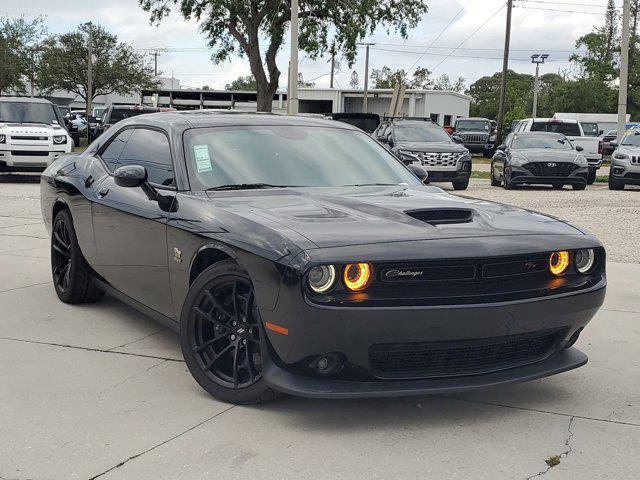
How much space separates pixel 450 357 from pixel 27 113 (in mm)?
16693

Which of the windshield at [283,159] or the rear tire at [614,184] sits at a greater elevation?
the windshield at [283,159]

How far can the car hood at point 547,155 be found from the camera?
715 inches

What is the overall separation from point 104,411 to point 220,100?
66794 mm

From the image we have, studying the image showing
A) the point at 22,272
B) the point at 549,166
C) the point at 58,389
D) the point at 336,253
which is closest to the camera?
the point at 336,253

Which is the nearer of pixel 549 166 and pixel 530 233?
pixel 530 233

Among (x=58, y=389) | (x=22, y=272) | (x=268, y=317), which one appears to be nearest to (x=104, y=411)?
(x=58, y=389)

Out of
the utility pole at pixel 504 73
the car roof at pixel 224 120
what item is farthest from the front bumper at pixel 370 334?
the utility pole at pixel 504 73

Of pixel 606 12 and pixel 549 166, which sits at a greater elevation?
pixel 606 12

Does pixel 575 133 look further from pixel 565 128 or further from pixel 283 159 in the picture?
pixel 283 159

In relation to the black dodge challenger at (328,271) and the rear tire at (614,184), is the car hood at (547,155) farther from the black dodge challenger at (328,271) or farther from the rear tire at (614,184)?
the black dodge challenger at (328,271)

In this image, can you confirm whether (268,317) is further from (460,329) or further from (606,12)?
(606,12)

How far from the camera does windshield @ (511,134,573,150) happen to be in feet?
62.4

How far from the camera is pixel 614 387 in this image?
434 cm

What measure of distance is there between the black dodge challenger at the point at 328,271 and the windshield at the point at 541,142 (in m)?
14.9
